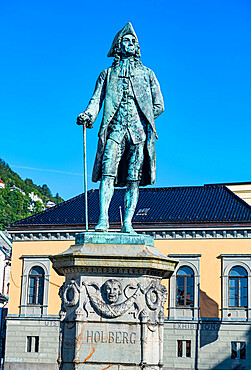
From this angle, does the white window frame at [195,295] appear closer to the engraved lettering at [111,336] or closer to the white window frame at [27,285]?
the white window frame at [27,285]

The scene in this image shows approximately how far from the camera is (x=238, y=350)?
36.7 meters

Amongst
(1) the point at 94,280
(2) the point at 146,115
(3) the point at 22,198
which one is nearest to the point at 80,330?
(1) the point at 94,280

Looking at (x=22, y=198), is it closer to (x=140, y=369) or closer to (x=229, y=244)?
(x=229, y=244)

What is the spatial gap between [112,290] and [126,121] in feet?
7.96

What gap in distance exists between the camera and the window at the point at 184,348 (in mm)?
37375

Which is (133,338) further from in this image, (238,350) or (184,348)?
(184,348)

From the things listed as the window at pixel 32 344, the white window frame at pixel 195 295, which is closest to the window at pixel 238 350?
the white window frame at pixel 195 295

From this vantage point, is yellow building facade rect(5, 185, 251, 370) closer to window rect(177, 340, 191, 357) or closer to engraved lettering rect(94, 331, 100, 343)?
window rect(177, 340, 191, 357)

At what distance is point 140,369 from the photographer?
759cm

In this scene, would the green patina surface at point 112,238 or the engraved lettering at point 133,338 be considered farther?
the green patina surface at point 112,238

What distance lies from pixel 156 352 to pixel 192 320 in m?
30.6

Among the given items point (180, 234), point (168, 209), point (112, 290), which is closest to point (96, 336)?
point (112, 290)

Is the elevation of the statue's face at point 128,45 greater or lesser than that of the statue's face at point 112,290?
greater

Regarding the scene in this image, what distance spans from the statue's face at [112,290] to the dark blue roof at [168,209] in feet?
101
